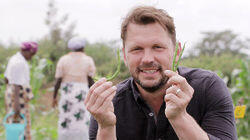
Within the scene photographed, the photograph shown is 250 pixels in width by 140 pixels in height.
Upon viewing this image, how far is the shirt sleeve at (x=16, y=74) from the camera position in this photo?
13.8ft

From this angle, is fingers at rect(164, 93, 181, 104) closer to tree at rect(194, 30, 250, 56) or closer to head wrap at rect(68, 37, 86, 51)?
head wrap at rect(68, 37, 86, 51)

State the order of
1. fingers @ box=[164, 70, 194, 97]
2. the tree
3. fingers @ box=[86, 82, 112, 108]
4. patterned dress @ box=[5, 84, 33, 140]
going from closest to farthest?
fingers @ box=[164, 70, 194, 97]
fingers @ box=[86, 82, 112, 108]
patterned dress @ box=[5, 84, 33, 140]
the tree

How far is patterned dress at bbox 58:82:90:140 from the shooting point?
4.67m

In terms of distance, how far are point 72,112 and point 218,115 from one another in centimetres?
342

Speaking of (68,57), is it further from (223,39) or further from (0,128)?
(223,39)

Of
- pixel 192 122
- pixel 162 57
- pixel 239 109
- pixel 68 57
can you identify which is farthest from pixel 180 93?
pixel 68 57

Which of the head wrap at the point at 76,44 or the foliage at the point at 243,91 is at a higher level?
the head wrap at the point at 76,44

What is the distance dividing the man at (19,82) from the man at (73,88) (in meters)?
0.51

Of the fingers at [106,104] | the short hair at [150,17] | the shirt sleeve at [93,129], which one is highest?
the short hair at [150,17]

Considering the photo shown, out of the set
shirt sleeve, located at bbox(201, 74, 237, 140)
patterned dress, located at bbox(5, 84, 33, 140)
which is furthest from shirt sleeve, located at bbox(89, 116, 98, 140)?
patterned dress, located at bbox(5, 84, 33, 140)

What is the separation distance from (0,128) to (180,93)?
5936 millimetres

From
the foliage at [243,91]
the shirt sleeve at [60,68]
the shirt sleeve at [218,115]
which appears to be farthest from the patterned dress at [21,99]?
the shirt sleeve at [218,115]

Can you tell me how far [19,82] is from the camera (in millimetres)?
4242

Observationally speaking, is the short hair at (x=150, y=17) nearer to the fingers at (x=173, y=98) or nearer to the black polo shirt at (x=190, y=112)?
the black polo shirt at (x=190, y=112)
